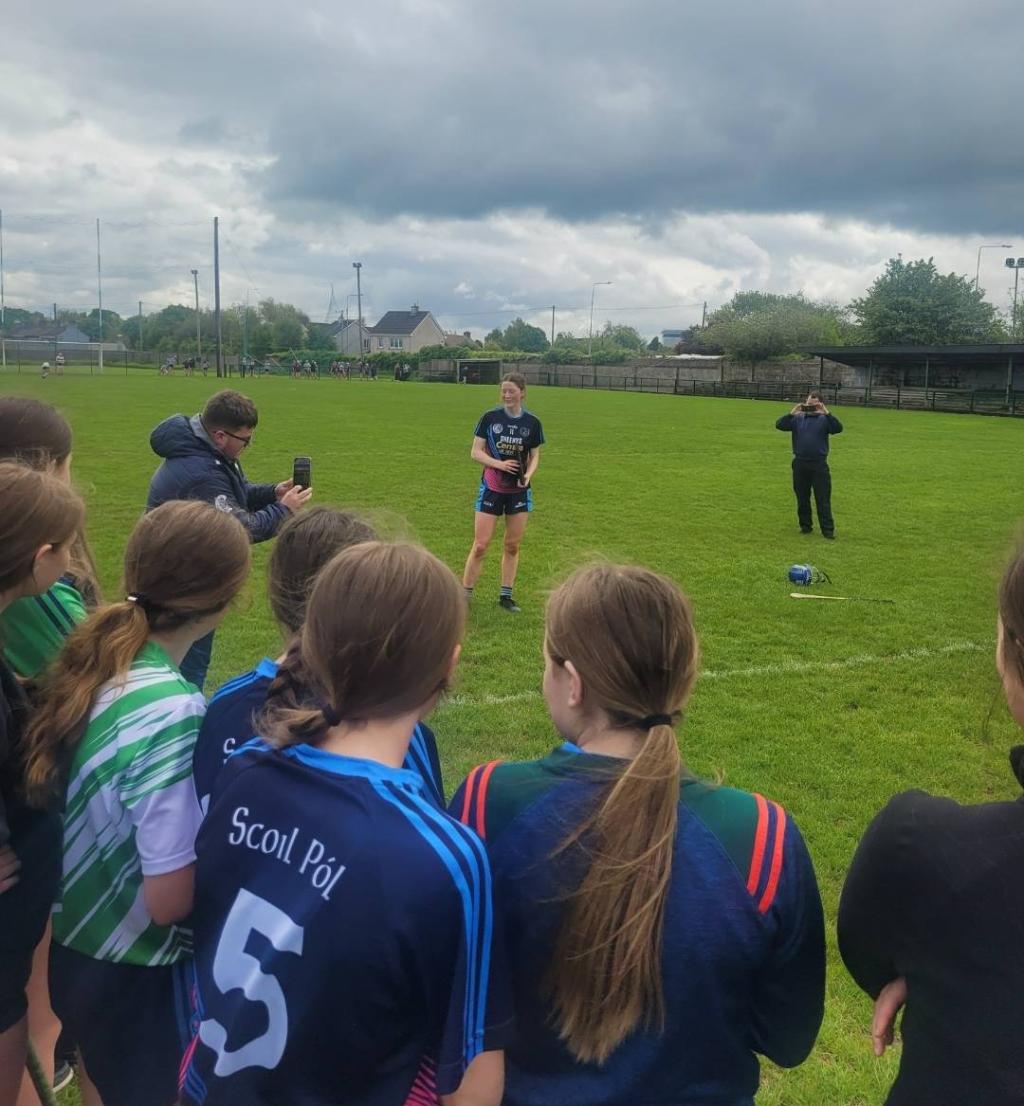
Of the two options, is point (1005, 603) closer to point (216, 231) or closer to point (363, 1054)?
point (363, 1054)

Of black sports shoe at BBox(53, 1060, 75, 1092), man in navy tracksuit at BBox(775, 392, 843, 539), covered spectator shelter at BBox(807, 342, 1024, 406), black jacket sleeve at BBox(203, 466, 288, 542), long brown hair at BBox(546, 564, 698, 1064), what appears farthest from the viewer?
covered spectator shelter at BBox(807, 342, 1024, 406)

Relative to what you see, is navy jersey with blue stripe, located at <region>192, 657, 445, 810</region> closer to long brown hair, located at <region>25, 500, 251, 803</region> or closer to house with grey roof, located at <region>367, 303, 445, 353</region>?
long brown hair, located at <region>25, 500, 251, 803</region>

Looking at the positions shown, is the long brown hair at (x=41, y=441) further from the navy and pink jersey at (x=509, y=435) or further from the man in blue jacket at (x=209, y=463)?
the navy and pink jersey at (x=509, y=435)

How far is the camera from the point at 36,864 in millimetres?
1949

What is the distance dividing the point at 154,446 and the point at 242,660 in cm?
219

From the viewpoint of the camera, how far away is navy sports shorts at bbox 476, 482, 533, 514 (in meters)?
7.98

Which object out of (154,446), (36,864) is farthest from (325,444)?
(36,864)

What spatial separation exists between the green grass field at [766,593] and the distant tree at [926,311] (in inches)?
1727

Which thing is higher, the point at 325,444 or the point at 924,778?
the point at 325,444

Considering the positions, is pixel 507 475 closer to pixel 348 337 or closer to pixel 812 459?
pixel 812 459

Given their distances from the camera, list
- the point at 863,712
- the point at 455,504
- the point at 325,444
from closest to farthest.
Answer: the point at 863,712 < the point at 455,504 < the point at 325,444

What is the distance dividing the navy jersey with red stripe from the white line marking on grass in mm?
4112

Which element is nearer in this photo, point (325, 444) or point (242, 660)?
point (242, 660)

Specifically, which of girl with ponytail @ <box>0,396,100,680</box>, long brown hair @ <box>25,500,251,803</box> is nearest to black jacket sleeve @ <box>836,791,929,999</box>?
long brown hair @ <box>25,500,251,803</box>
